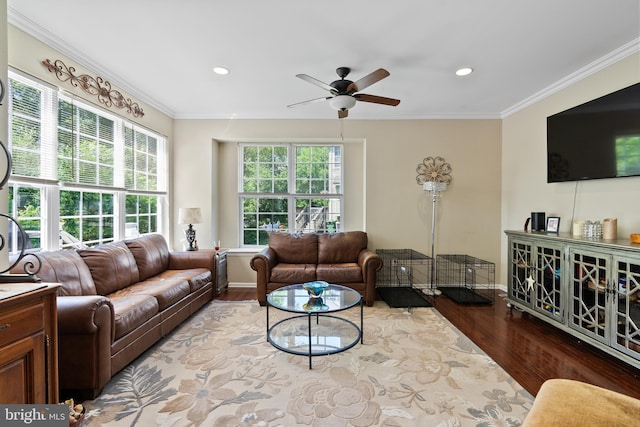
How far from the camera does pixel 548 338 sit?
2.69m

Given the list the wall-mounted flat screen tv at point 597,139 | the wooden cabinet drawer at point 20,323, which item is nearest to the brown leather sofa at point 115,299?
the wooden cabinet drawer at point 20,323

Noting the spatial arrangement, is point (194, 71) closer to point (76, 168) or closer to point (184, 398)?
point (76, 168)

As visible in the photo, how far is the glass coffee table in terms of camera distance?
7.60 ft

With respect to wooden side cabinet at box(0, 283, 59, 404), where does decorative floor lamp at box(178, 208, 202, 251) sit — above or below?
above

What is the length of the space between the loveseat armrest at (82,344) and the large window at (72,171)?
3.33 ft

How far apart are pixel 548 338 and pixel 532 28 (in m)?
2.87

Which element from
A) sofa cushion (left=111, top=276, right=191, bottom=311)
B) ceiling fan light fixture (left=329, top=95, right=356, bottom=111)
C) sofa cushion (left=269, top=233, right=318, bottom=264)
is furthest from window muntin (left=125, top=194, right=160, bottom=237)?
ceiling fan light fixture (left=329, top=95, right=356, bottom=111)

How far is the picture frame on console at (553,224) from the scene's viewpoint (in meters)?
A: 3.08

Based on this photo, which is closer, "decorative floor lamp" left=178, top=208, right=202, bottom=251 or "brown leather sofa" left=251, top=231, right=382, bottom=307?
"brown leather sofa" left=251, top=231, right=382, bottom=307

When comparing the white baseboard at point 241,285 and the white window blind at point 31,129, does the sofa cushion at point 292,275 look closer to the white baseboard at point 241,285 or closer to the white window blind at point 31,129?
the white baseboard at point 241,285

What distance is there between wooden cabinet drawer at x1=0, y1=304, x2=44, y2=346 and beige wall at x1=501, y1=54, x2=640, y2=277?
14.6ft

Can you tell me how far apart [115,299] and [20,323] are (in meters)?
1.23

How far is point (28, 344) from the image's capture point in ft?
4.22

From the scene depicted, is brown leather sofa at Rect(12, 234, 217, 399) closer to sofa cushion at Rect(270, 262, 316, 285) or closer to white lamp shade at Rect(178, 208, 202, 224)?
white lamp shade at Rect(178, 208, 202, 224)
